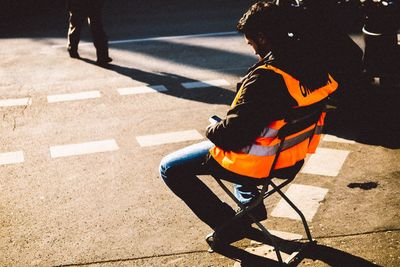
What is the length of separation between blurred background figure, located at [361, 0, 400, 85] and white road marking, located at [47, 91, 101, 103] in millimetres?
3638

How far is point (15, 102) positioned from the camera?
332 inches

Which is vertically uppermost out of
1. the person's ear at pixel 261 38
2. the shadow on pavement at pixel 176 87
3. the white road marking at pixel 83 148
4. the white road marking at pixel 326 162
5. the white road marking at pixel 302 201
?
the person's ear at pixel 261 38

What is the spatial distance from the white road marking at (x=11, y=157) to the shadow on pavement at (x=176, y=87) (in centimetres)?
263

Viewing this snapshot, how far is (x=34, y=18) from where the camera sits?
1516cm

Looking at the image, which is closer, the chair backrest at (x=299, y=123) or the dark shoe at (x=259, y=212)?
the chair backrest at (x=299, y=123)

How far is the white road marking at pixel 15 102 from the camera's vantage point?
27.3ft

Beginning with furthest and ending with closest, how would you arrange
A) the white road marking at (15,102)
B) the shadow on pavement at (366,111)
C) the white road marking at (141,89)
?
the white road marking at (141,89), the white road marking at (15,102), the shadow on pavement at (366,111)

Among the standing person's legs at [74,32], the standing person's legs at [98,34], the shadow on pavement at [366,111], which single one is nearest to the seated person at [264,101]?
the shadow on pavement at [366,111]

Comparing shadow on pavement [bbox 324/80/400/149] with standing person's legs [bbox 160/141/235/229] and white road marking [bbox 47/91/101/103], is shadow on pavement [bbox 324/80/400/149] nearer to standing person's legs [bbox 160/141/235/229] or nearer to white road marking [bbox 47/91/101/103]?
standing person's legs [bbox 160/141/235/229]

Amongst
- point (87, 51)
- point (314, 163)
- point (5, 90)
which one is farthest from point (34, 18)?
point (314, 163)

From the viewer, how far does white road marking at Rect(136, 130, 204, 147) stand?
22.6 ft

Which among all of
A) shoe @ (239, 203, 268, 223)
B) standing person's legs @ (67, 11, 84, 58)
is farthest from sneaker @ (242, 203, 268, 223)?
standing person's legs @ (67, 11, 84, 58)

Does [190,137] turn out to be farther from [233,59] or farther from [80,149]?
[233,59]

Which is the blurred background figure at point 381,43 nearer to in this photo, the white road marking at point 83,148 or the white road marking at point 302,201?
the white road marking at point 302,201
